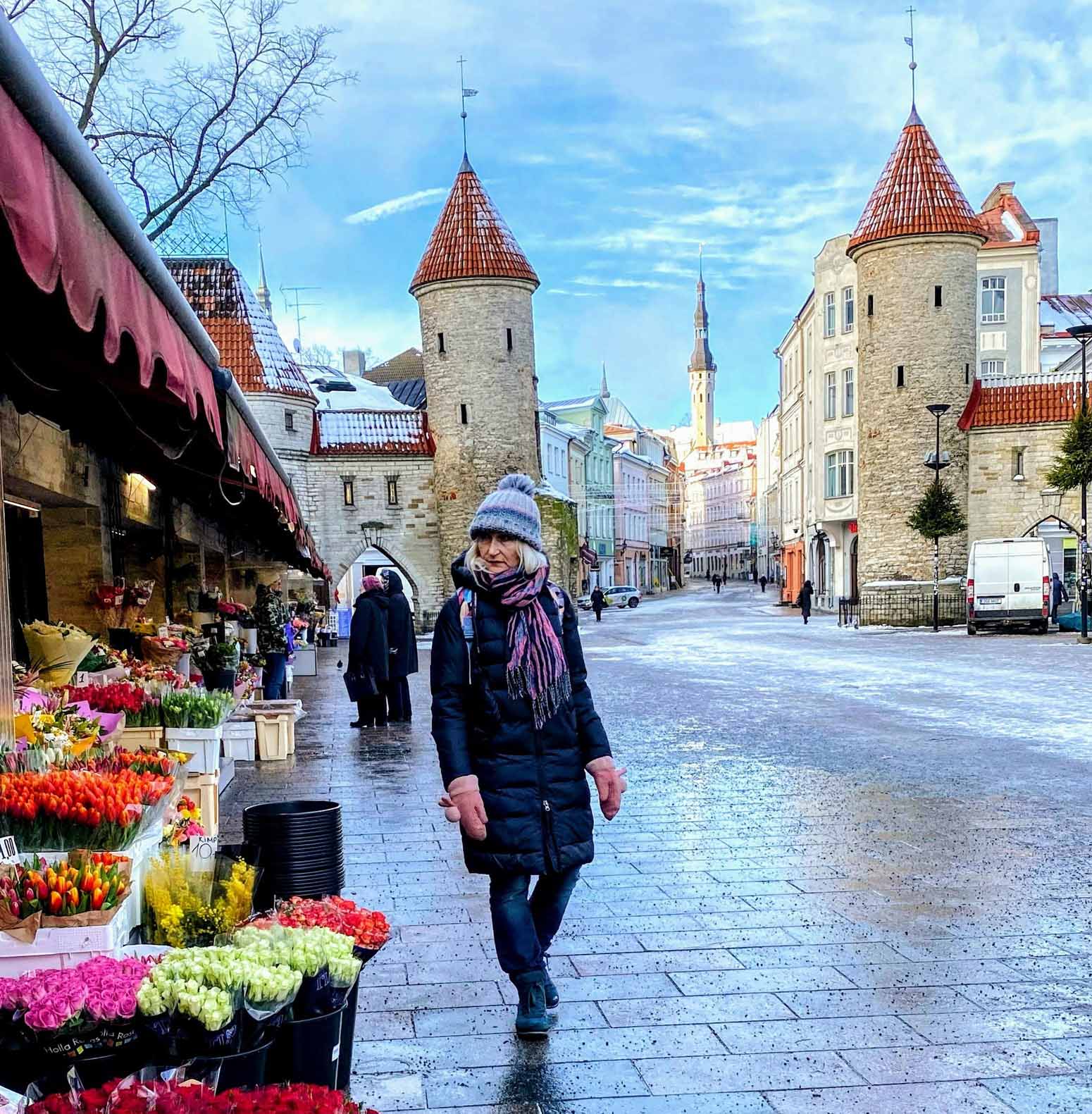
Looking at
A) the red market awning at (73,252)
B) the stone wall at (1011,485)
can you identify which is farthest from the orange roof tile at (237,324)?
the red market awning at (73,252)

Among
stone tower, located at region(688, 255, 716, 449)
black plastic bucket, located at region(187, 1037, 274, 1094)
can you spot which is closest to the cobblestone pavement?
black plastic bucket, located at region(187, 1037, 274, 1094)

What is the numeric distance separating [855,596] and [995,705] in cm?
3059

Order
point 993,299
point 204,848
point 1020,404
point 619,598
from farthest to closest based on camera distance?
1. point 619,598
2. point 993,299
3. point 1020,404
4. point 204,848

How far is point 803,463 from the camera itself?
161ft

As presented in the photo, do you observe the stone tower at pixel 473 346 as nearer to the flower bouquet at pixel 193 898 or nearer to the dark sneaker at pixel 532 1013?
the dark sneaker at pixel 532 1013

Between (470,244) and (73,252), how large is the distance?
3899 cm

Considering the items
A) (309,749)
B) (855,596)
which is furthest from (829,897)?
(855,596)

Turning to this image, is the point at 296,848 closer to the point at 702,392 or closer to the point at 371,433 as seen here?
the point at 371,433

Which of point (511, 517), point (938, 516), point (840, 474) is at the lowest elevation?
point (511, 517)

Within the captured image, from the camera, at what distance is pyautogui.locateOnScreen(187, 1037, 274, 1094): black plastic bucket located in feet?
7.94

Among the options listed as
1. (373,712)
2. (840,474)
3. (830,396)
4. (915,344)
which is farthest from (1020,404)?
(373,712)

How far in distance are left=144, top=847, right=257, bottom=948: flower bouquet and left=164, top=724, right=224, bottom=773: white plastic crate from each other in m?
3.33

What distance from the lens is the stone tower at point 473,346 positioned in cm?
4028

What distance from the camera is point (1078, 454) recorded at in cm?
2809
